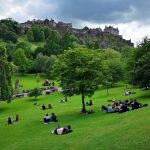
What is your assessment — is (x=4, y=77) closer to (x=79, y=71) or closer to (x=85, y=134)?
(x=79, y=71)

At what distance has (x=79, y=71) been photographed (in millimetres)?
47344

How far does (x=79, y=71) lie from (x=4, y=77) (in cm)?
2031

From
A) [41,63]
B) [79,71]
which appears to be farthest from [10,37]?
[79,71]

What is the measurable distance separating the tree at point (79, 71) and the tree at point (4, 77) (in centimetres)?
1655


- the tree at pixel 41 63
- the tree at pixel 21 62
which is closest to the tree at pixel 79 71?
the tree at pixel 21 62

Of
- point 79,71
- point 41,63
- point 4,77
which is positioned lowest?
point 79,71

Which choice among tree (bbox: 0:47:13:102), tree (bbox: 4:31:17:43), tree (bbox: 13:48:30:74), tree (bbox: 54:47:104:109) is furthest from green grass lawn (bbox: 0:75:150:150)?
tree (bbox: 4:31:17:43)

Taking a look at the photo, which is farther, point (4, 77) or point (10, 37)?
point (10, 37)

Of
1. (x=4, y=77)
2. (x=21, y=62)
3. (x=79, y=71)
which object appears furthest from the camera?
(x=21, y=62)

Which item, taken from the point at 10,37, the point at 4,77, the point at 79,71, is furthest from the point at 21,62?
the point at 79,71

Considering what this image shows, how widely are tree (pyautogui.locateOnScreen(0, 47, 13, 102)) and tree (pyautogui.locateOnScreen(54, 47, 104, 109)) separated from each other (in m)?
16.5

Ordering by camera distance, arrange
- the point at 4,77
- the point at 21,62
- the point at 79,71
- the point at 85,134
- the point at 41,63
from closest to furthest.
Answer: the point at 85,134 < the point at 79,71 < the point at 4,77 < the point at 21,62 < the point at 41,63

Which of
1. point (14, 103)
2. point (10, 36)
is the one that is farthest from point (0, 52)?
point (10, 36)

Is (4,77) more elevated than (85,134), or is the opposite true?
(4,77)
